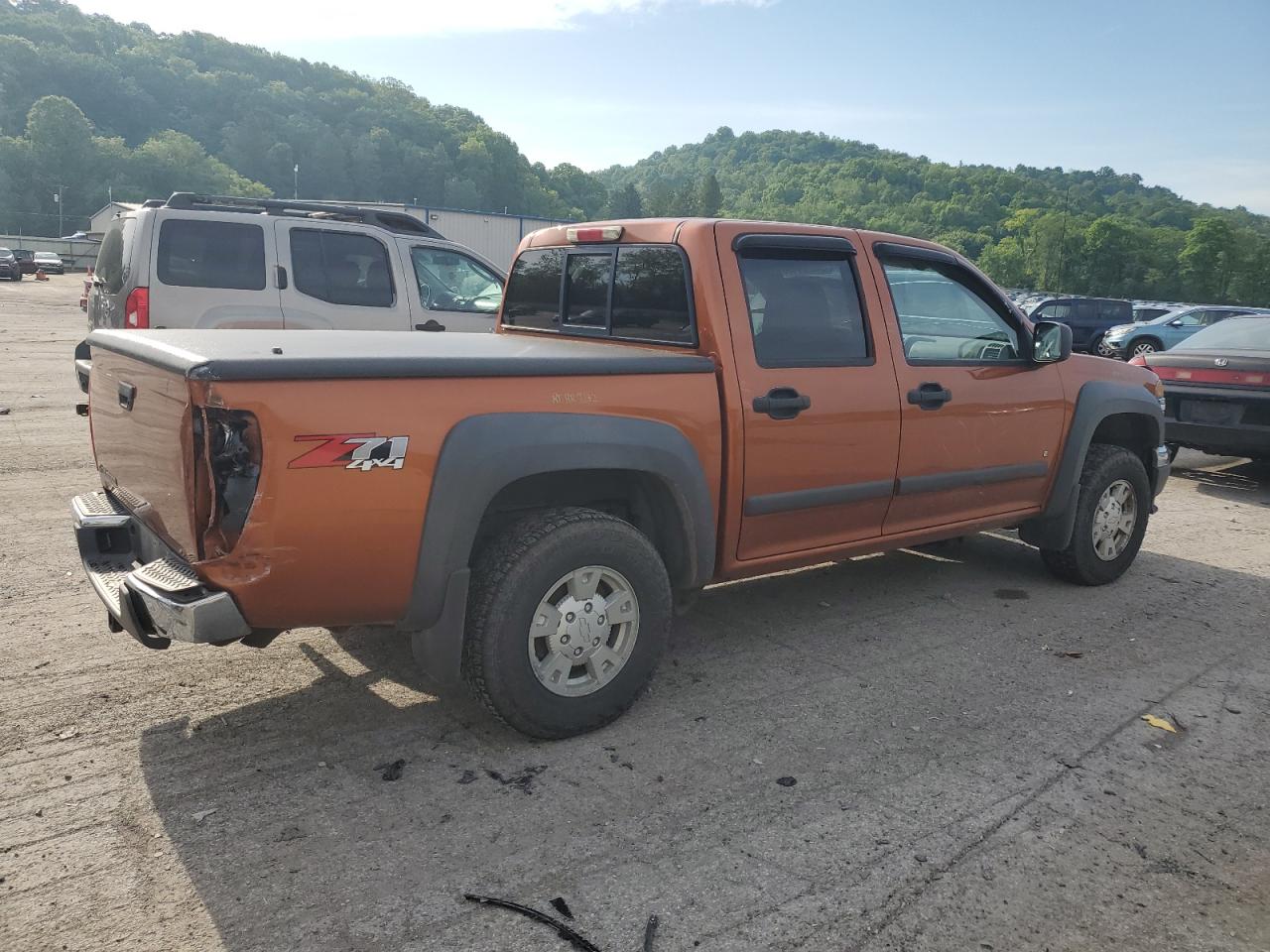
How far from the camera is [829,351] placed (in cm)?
419

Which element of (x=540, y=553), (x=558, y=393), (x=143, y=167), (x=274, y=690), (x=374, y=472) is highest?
(x=143, y=167)

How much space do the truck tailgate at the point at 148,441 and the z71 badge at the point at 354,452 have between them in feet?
1.06

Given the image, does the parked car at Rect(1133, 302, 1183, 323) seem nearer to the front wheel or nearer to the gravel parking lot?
the front wheel

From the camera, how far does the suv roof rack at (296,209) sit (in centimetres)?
799

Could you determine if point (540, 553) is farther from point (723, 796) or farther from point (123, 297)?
point (123, 297)

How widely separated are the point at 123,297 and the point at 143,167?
376ft

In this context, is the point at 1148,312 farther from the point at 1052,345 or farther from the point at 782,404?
the point at 782,404

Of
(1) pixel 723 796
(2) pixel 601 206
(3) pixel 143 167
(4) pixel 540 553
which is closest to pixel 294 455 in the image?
(4) pixel 540 553

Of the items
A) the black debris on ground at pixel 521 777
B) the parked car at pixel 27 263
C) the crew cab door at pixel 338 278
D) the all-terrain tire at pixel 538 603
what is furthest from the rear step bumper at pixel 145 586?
the parked car at pixel 27 263

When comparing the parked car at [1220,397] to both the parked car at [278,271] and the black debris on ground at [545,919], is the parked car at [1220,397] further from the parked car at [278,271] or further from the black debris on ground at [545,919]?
the black debris on ground at [545,919]

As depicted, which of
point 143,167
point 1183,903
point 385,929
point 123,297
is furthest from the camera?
point 143,167

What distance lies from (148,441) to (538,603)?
138 cm

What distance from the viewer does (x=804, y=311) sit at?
414 cm

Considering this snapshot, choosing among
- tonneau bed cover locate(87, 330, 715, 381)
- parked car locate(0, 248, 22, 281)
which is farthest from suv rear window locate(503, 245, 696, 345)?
parked car locate(0, 248, 22, 281)
